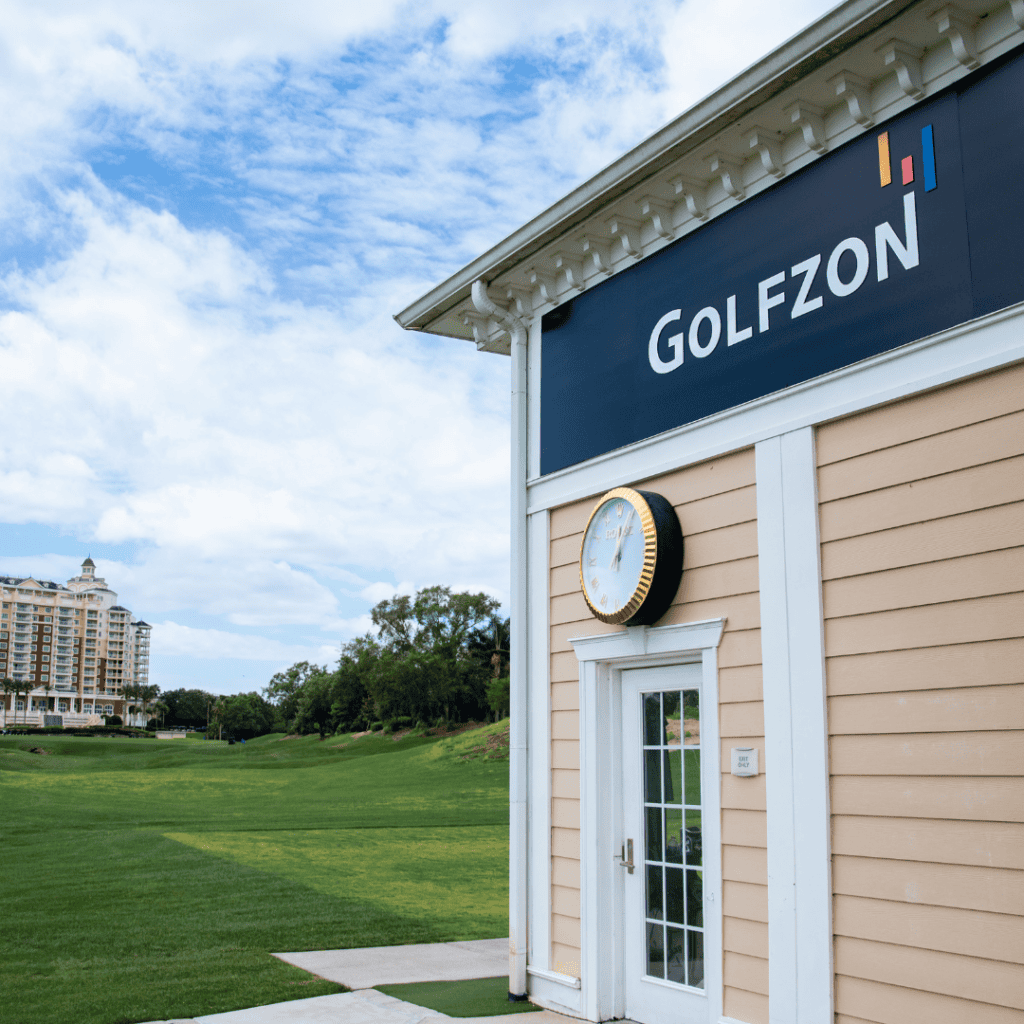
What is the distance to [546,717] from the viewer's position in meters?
6.07

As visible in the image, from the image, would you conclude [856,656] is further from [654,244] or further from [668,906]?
[654,244]

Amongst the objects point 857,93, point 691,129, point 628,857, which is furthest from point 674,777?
point 857,93

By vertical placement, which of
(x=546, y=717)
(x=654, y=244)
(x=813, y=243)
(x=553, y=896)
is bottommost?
(x=553, y=896)

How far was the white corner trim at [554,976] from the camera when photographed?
5.48 meters

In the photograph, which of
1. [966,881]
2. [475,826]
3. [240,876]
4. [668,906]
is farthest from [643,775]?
[475,826]

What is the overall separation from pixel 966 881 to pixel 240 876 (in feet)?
32.0

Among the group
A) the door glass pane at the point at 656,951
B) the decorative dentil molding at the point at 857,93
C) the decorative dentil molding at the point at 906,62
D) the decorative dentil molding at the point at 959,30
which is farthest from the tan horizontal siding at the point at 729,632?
the decorative dentil molding at the point at 959,30

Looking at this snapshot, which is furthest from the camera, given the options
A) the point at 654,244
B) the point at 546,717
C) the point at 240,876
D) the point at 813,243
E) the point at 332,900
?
the point at 240,876

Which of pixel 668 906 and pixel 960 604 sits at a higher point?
pixel 960 604

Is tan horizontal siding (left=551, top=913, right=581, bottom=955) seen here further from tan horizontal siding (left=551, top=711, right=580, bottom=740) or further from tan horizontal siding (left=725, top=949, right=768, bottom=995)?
tan horizontal siding (left=725, top=949, right=768, bottom=995)

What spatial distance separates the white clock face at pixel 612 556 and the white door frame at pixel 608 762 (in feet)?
0.73

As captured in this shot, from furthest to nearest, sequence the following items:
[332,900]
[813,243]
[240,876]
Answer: [240,876]
[332,900]
[813,243]

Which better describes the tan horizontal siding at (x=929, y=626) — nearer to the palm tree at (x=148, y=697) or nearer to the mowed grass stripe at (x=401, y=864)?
the mowed grass stripe at (x=401, y=864)

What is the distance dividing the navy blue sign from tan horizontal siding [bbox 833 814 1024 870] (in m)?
1.96
